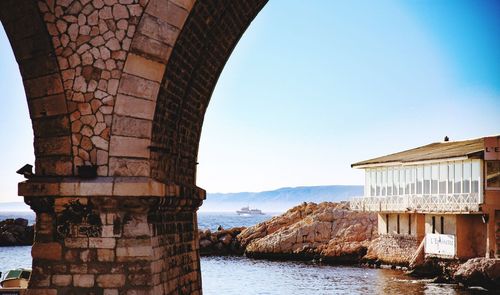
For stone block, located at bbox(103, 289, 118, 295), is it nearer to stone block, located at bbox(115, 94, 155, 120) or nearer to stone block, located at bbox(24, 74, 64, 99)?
stone block, located at bbox(115, 94, 155, 120)

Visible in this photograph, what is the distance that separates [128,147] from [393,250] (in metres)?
41.7

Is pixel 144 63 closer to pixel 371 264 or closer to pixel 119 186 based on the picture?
pixel 119 186

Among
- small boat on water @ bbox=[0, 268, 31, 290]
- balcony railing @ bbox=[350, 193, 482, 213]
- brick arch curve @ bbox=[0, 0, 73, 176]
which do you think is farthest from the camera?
balcony railing @ bbox=[350, 193, 482, 213]

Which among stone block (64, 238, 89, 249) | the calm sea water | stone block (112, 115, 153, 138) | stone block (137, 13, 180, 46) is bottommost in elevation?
the calm sea water

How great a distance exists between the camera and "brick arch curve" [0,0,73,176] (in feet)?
33.9

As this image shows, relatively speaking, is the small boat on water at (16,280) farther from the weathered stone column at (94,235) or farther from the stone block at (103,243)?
the stone block at (103,243)

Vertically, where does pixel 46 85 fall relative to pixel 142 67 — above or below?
below

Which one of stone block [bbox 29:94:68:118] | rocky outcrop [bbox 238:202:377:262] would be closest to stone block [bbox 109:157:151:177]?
stone block [bbox 29:94:68:118]

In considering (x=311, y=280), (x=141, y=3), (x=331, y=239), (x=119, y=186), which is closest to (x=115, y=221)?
(x=119, y=186)

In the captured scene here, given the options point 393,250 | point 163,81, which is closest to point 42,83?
point 163,81

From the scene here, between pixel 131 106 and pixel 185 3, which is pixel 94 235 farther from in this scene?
pixel 185 3

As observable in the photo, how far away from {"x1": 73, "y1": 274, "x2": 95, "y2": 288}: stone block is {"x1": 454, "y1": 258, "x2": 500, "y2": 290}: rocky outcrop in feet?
103

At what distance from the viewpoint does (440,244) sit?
43.6 m

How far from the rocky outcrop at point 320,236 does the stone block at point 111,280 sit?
47003 mm
